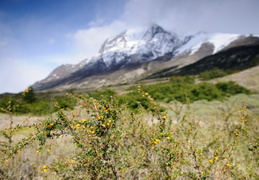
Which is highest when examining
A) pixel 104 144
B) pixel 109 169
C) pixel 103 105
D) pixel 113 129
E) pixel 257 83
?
pixel 103 105

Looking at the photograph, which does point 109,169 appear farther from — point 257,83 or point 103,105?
point 257,83

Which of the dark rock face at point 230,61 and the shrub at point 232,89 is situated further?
the dark rock face at point 230,61

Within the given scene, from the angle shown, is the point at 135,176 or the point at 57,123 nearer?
the point at 57,123

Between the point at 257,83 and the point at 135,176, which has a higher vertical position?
the point at 135,176

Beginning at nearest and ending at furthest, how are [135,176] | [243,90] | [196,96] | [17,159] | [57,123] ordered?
[57,123] → [135,176] → [17,159] → [196,96] → [243,90]

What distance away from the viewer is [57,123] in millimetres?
2814

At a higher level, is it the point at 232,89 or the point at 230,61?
the point at 232,89

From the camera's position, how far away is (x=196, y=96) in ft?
71.1

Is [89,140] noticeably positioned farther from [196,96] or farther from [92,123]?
[196,96]

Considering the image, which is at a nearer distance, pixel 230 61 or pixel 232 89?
pixel 232 89

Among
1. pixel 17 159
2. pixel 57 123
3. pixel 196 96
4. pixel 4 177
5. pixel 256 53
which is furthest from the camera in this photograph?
pixel 256 53

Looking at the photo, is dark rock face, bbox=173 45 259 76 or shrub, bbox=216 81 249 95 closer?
shrub, bbox=216 81 249 95

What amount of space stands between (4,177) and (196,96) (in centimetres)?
2180

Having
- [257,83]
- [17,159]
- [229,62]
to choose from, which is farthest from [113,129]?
[229,62]
